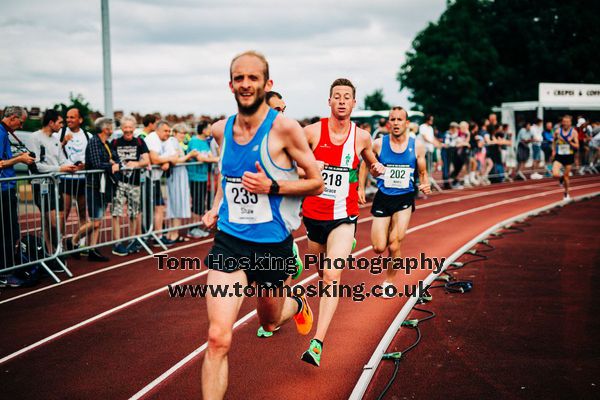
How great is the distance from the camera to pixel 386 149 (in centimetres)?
742

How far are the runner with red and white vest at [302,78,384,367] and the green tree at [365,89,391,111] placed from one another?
71346mm

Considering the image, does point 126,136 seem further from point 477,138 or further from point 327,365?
point 477,138

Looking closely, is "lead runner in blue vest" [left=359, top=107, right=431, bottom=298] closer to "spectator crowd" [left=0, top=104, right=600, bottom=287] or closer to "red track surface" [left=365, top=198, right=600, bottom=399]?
"red track surface" [left=365, top=198, right=600, bottom=399]

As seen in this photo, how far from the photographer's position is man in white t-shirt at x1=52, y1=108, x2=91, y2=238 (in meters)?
9.12

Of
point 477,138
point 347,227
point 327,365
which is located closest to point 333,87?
point 347,227

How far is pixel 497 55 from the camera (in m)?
49.2

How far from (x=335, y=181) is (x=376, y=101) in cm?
7366

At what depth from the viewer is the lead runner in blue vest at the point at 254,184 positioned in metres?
3.79

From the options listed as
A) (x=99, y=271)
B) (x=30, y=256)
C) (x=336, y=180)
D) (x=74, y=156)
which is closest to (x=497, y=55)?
(x=74, y=156)

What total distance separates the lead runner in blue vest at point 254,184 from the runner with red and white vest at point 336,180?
1454mm

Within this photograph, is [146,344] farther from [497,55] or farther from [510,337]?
[497,55]

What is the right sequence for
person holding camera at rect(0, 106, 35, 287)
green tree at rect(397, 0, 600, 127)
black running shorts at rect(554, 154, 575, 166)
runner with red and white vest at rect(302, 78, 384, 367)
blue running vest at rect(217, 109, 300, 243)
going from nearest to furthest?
1. blue running vest at rect(217, 109, 300, 243)
2. runner with red and white vest at rect(302, 78, 384, 367)
3. person holding camera at rect(0, 106, 35, 287)
4. black running shorts at rect(554, 154, 575, 166)
5. green tree at rect(397, 0, 600, 127)

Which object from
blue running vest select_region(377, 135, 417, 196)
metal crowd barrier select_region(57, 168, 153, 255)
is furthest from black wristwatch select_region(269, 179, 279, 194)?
metal crowd barrier select_region(57, 168, 153, 255)

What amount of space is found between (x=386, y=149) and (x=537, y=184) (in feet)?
50.4
